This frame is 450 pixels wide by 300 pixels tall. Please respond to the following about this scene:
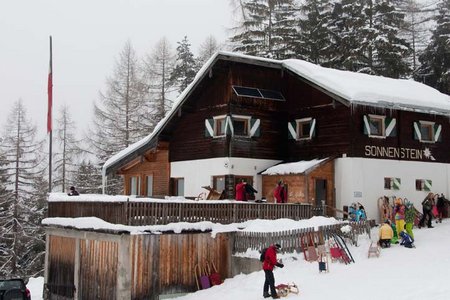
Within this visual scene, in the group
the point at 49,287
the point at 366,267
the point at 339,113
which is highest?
the point at 339,113

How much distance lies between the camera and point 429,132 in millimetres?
28516

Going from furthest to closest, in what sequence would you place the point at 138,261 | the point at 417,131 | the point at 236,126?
the point at 417,131
the point at 236,126
the point at 138,261

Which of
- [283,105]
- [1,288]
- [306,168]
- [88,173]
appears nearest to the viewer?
[1,288]

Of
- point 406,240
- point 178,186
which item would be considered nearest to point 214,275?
point 406,240

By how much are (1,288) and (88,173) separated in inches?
1226

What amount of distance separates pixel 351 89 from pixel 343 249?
30.1ft

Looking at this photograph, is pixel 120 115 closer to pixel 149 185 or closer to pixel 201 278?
pixel 149 185

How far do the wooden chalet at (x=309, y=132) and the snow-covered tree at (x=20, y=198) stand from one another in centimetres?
1437

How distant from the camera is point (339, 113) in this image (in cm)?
2558

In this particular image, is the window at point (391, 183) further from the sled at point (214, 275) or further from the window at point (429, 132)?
the sled at point (214, 275)

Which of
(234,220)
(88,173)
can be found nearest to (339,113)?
(234,220)

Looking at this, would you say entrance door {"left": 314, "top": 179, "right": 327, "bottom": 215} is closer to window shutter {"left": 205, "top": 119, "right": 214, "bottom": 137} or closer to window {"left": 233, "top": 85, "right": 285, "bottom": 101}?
window {"left": 233, "top": 85, "right": 285, "bottom": 101}

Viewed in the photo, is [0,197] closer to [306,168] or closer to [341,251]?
[306,168]

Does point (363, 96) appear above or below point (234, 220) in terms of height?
above
